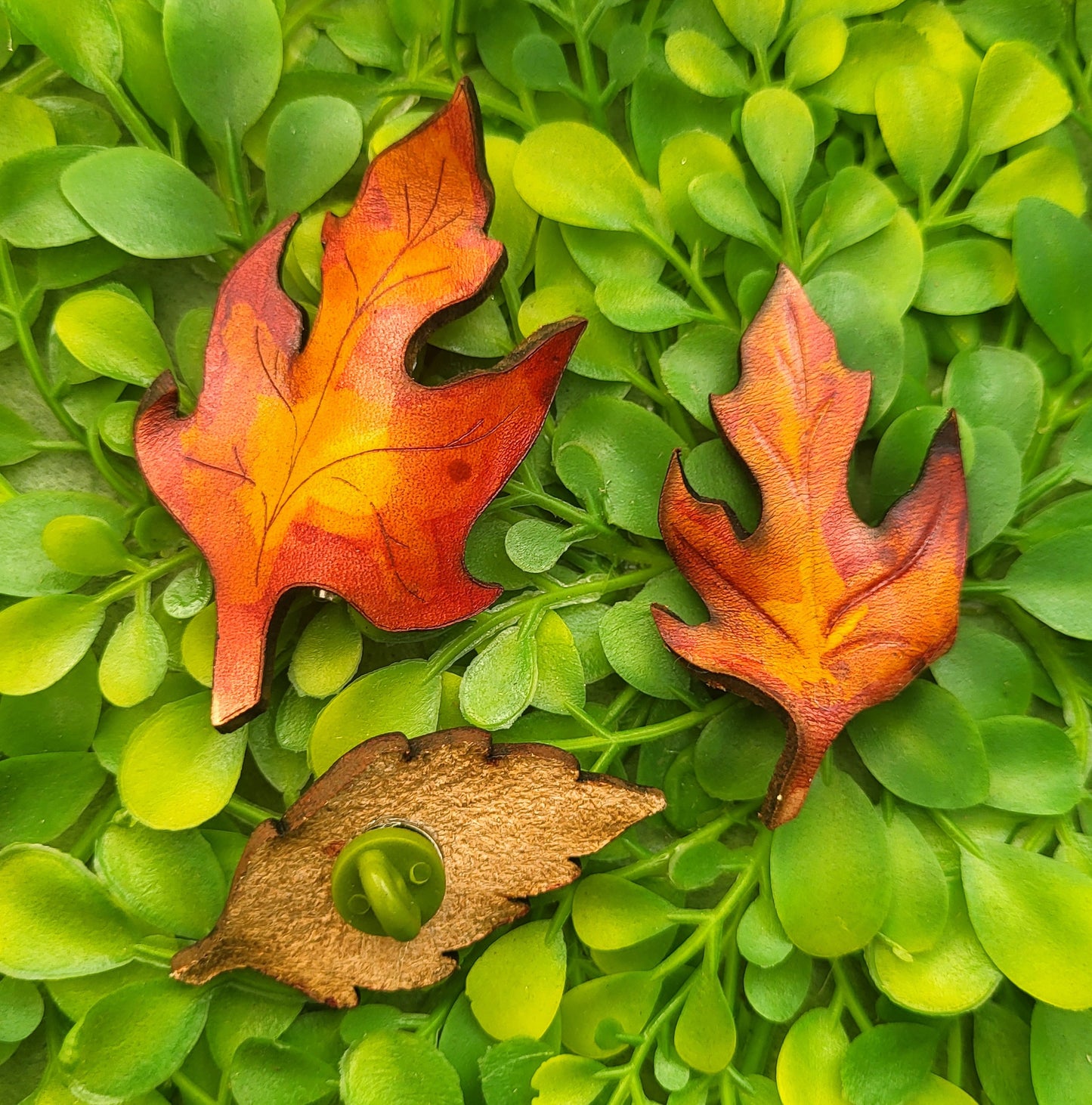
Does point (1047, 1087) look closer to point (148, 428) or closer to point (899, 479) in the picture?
point (899, 479)

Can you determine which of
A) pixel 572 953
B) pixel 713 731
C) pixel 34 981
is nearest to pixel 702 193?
pixel 713 731

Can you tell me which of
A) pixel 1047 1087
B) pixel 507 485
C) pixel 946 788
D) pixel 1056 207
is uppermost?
pixel 1056 207

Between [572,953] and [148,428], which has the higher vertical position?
[148,428]

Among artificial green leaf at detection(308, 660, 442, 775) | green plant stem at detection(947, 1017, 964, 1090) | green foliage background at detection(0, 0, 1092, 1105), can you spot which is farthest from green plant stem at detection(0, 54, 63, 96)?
green plant stem at detection(947, 1017, 964, 1090)

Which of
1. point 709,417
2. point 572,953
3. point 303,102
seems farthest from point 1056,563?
point 303,102

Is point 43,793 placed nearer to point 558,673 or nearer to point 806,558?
point 558,673
